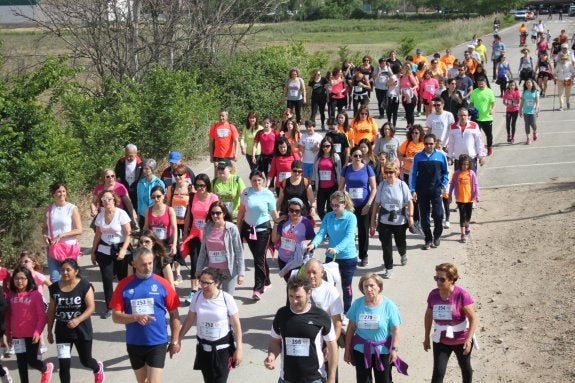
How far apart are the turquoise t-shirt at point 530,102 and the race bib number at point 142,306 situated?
1473cm

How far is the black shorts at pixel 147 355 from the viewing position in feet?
25.8

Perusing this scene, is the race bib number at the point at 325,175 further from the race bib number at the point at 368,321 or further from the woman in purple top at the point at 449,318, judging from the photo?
the race bib number at the point at 368,321

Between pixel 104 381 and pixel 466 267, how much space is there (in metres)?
5.82

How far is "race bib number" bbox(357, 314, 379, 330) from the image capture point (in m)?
7.61

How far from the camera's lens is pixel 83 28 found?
20766 millimetres

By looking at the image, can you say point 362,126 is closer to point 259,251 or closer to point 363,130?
point 363,130

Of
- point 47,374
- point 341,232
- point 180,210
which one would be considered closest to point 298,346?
point 341,232

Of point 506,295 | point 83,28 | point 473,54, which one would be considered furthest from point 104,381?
point 473,54

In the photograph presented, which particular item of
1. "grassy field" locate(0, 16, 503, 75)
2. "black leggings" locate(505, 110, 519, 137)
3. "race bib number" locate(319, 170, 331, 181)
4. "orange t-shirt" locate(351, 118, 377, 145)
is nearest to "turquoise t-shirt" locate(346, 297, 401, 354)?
"race bib number" locate(319, 170, 331, 181)

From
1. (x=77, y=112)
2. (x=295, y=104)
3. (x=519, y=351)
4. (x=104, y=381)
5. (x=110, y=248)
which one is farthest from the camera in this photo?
(x=295, y=104)

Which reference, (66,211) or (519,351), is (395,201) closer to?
(519,351)

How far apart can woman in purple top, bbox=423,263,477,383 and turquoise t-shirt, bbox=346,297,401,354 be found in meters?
0.52

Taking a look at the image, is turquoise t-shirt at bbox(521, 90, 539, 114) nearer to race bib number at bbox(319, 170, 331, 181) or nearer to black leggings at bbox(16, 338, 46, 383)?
race bib number at bbox(319, 170, 331, 181)

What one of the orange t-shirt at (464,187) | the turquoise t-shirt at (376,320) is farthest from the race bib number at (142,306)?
the orange t-shirt at (464,187)
